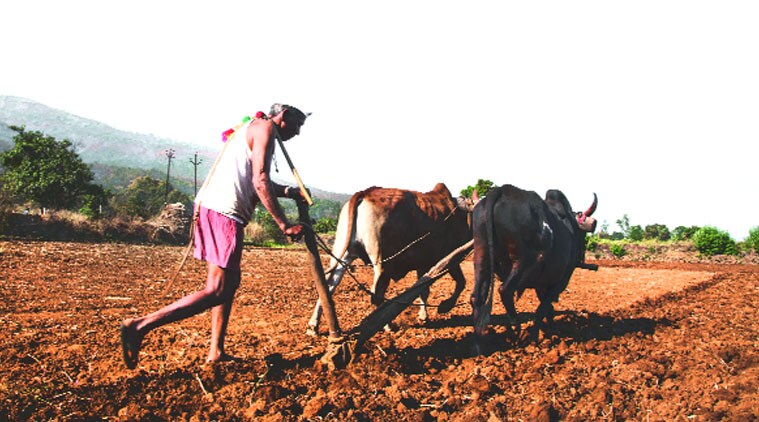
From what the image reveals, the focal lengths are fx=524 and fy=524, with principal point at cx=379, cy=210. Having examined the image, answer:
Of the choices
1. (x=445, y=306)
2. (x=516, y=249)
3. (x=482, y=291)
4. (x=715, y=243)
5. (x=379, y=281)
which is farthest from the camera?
(x=715, y=243)

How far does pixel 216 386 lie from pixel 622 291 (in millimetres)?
9252

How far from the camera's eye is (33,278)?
9.66 m

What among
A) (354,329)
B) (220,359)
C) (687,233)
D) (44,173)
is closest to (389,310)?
(354,329)

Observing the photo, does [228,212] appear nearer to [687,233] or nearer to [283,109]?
[283,109]

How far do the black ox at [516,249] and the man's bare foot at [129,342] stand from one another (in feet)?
9.74

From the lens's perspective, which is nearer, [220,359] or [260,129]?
[260,129]

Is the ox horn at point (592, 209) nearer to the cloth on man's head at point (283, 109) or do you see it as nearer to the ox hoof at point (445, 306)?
the ox hoof at point (445, 306)

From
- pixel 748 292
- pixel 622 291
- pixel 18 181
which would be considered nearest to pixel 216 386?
pixel 622 291

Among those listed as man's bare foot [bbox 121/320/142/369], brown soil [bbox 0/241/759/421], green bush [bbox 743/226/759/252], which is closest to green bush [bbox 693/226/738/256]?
green bush [bbox 743/226/759/252]

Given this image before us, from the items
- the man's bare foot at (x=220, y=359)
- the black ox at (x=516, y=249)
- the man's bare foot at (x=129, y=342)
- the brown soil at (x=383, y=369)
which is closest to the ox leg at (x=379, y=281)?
the brown soil at (x=383, y=369)

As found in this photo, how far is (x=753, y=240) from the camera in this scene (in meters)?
29.6

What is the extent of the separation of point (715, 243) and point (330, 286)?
28657mm

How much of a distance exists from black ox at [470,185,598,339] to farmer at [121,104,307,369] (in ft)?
7.16

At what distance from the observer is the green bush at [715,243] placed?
27938 millimetres
